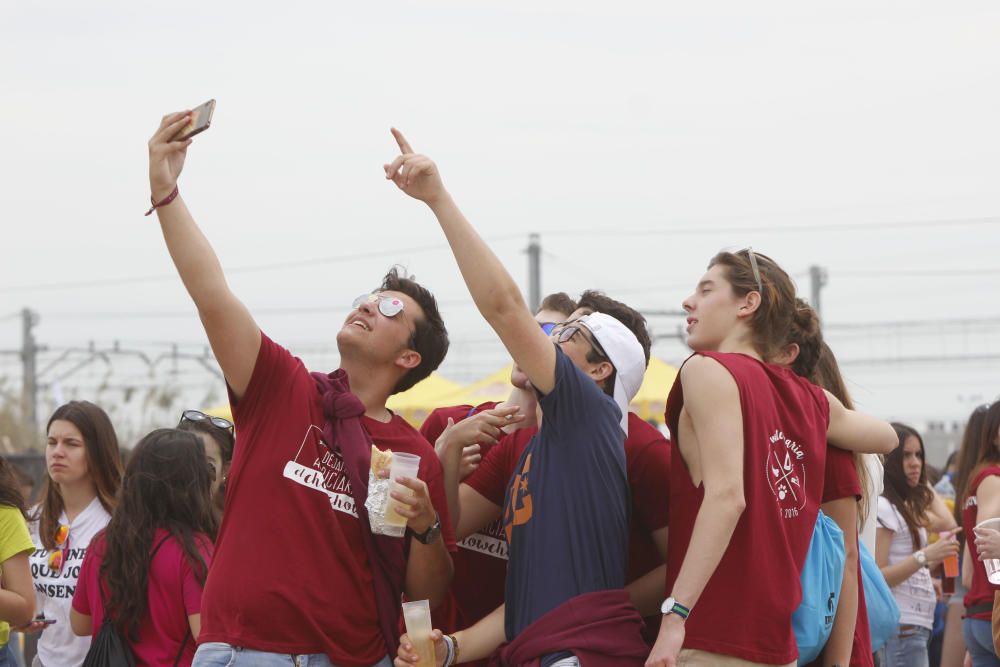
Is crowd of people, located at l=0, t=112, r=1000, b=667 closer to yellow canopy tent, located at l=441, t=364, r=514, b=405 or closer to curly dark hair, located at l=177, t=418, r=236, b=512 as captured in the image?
curly dark hair, located at l=177, t=418, r=236, b=512

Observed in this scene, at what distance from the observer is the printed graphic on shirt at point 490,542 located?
14.7 feet

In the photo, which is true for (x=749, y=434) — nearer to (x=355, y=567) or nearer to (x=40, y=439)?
(x=355, y=567)

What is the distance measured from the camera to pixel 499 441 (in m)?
4.36

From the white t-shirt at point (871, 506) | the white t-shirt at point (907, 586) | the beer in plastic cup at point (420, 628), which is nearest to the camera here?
the beer in plastic cup at point (420, 628)

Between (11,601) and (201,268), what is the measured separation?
103 inches

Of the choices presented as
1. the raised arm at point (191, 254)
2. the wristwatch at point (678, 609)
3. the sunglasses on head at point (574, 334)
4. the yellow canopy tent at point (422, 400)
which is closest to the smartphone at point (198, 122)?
the raised arm at point (191, 254)

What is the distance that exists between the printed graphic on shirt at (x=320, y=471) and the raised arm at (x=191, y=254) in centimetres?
37

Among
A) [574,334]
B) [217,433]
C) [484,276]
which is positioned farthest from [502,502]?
[217,433]

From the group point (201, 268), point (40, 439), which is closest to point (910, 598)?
point (201, 268)

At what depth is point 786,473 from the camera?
3.76 meters

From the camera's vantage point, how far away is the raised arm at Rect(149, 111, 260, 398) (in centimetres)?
350

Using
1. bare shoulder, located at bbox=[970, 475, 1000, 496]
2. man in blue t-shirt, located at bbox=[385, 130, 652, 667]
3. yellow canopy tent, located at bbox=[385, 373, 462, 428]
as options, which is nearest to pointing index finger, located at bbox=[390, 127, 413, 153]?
man in blue t-shirt, located at bbox=[385, 130, 652, 667]

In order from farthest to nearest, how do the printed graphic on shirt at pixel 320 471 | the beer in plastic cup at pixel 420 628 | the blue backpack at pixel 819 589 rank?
1. the blue backpack at pixel 819 589
2. the printed graphic on shirt at pixel 320 471
3. the beer in plastic cup at pixel 420 628

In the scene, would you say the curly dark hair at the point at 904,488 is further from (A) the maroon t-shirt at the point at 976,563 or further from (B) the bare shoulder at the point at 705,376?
(B) the bare shoulder at the point at 705,376
